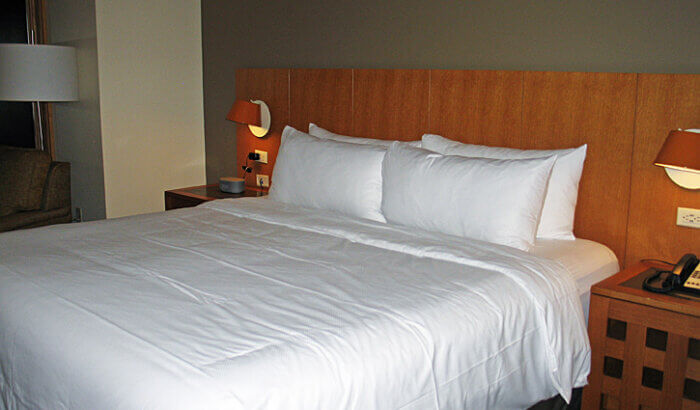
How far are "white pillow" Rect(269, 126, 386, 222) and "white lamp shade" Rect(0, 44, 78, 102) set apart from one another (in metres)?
1.75

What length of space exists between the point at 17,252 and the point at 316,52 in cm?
Answer: 213

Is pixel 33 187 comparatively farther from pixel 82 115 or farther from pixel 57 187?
pixel 82 115

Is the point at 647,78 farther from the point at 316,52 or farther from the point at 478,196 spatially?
the point at 316,52

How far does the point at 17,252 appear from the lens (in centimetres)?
231

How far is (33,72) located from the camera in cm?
388

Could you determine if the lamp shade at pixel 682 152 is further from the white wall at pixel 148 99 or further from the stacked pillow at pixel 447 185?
the white wall at pixel 148 99

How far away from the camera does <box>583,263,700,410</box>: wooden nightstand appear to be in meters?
2.01

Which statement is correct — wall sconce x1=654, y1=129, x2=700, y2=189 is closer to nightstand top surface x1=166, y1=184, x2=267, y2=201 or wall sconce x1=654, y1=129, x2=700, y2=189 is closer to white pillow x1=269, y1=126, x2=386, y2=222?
white pillow x1=269, y1=126, x2=386, y2=222

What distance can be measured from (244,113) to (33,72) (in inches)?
52.4

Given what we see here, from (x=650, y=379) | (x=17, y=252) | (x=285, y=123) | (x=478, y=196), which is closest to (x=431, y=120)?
(x=478, y=196)

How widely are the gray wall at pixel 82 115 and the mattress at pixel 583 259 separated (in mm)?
3058

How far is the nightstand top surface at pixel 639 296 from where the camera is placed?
1.99 meters

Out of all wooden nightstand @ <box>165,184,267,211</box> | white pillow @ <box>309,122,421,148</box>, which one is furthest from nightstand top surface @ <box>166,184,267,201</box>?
white pillow @ <box>309,122,421,148</box>

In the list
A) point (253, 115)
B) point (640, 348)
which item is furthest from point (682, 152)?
point (253, 115)
